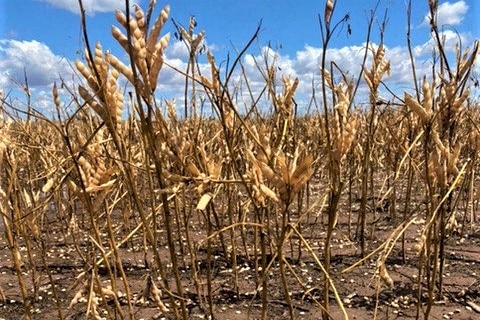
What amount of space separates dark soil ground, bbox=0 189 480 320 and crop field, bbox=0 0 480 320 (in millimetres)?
12

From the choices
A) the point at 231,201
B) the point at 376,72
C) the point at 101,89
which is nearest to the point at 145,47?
the point at 101,89

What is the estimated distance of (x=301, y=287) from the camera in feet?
6.57

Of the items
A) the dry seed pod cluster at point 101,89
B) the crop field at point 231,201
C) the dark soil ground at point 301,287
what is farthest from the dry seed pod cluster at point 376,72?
the dry seed pod cluster at point 101,89

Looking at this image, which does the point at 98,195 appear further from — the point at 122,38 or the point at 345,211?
the point at 345,211

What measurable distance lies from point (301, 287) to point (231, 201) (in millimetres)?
781

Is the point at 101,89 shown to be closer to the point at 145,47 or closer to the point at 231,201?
the point at 145,47

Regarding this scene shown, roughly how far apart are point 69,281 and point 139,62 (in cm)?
266

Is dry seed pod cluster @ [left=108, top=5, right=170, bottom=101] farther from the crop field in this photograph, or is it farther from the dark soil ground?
the dark soil ground

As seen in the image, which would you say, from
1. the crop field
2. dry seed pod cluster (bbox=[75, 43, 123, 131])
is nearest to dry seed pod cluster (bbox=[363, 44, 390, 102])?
the crop field

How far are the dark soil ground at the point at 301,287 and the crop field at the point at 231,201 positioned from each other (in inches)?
0.5

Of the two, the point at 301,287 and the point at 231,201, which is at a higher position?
the point at 231,201

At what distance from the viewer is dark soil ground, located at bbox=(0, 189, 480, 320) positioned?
247cm

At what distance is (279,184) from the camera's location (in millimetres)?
811

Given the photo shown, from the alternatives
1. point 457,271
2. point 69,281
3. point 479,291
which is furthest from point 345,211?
point 69,281
